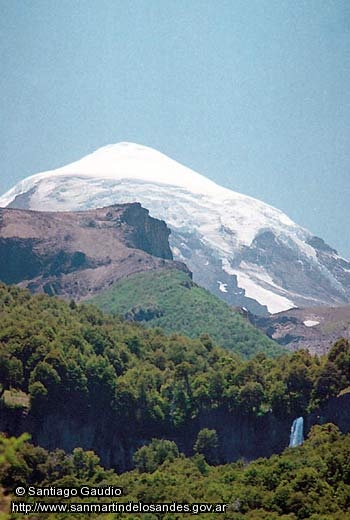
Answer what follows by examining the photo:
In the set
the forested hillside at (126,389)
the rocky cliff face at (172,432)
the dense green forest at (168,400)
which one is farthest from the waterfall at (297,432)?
the dense green forest at (168,400)

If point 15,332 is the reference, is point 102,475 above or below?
below

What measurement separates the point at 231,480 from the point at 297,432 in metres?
20.1

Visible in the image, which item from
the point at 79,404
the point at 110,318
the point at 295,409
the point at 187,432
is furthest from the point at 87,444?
the point at 110,318

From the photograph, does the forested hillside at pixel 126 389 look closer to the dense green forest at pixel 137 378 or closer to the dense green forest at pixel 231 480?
the dense green forest at pixel 137 378

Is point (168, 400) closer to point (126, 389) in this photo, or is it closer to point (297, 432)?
point (126, 389)

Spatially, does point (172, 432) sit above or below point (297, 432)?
below

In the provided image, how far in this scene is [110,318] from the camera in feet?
442

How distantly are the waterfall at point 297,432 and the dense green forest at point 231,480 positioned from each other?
513 centimetres

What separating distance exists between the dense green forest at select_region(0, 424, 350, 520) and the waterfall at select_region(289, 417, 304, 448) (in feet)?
16.8

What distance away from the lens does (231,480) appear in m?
71.6

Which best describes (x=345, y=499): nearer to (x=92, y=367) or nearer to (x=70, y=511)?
(x=70, y=511)

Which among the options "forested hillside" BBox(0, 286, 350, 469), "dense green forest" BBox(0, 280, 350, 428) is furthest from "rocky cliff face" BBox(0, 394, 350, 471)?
"dense green forest" BBox(0, 280, 350, 428)

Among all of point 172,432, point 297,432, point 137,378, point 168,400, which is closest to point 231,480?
point 297,432

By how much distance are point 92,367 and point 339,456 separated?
37.4 meters
